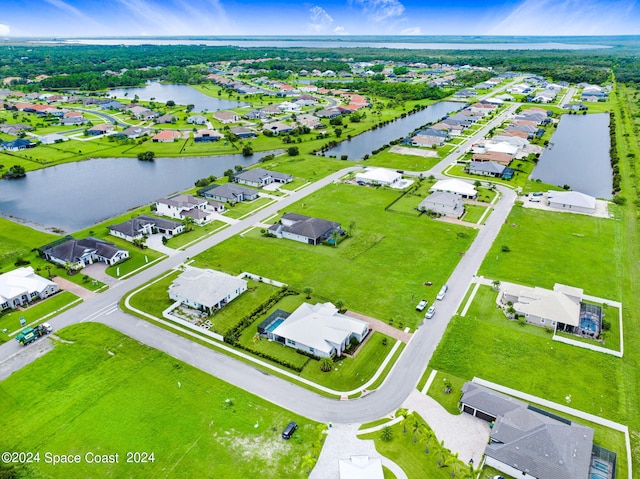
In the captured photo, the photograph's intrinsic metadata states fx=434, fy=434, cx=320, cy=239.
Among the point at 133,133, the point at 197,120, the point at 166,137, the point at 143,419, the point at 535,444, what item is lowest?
the point at 143,419

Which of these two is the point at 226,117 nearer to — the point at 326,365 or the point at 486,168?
the point at 486,168

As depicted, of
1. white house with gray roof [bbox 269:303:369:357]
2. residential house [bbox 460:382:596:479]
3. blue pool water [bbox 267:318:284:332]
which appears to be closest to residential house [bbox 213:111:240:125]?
blue pool water [bbox 267:318:284:332]

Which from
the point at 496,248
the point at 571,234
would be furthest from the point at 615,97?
the point at 496,248

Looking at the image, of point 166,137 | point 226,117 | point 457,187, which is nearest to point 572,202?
point 457,187

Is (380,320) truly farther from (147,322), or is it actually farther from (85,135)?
(85,135)

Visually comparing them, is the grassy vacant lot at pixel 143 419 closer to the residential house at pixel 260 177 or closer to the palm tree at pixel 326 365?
the palm tree at pixel 326 365

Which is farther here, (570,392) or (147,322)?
(147,322)
